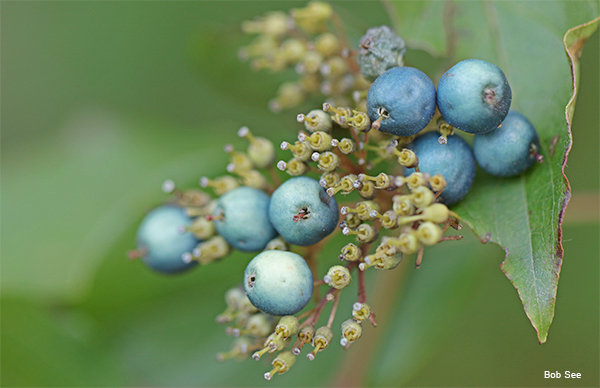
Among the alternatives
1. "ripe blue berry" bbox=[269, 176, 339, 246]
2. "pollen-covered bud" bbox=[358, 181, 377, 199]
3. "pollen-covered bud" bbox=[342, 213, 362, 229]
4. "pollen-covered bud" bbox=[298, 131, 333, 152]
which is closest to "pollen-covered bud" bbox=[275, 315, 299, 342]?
"ripe blue berry" bbox=[269, 176, 339, 246]

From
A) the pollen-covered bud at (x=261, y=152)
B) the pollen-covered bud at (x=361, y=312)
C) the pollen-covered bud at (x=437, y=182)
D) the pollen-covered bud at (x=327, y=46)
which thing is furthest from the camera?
the pollen-covered bud at (x=327, y=46)

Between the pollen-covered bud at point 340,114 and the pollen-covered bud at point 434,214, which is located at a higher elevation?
the pollen-covered bud at point 340,114

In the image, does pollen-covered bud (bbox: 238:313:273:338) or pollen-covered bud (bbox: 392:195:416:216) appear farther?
pollen-covered bud (bbox: 238:313:273:338)

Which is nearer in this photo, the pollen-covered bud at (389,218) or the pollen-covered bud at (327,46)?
the pollen-covered bud at (389,218)

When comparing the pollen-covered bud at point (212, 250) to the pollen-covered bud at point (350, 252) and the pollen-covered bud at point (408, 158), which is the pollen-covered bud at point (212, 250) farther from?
the pollen-covered bud at point (408, 158)

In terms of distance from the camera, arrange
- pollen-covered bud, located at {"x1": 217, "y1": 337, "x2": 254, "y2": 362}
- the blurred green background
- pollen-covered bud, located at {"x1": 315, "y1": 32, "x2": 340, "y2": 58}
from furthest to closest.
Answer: the blurred green background, pollen-covered bud, located at {"x1": 315, "y1": 32, "x2": 340, "y2": 58}, pollen-covered bud, located at {"x1": 217, "y1": 337, "x2": 254, "y2": 362}

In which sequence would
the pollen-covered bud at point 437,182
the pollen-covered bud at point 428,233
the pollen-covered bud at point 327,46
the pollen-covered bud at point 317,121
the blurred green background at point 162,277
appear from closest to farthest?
the pollen-covered bud at point 428,233 → the pollen-covered bud at point 437,182 → the pollen-covered bud at point 317,121 → the pollen-covered bud at point 327,46 → the blurred green background at point 162,277

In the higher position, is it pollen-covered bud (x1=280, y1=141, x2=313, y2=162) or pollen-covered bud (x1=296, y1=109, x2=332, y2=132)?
pollen-covered bud (x1=296, y1=109, x2=332, y2=132)

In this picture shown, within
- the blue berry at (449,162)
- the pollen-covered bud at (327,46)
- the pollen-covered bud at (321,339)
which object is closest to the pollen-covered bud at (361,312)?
the pollen-covered bud at (321,339)

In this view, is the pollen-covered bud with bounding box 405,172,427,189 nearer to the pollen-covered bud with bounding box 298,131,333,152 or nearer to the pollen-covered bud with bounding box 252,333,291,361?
the pollen-covered bud with bounding box 298,131,333,152
